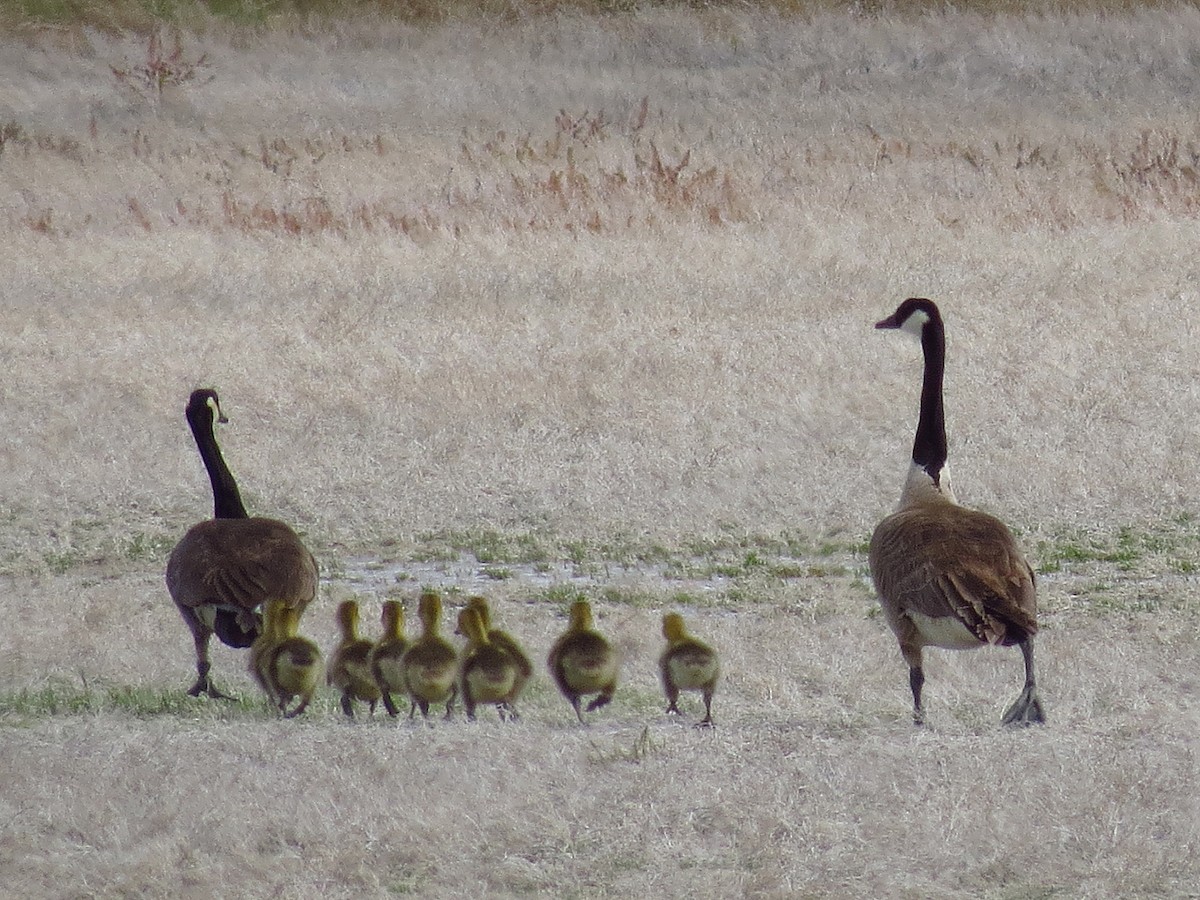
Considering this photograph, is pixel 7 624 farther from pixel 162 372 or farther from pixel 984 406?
pixel 984 406

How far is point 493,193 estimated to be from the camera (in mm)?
18281

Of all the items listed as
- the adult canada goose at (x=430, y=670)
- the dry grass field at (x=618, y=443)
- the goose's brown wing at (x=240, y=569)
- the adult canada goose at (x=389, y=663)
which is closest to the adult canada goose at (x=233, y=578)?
the goose's brown wing at (x=240, y=569)

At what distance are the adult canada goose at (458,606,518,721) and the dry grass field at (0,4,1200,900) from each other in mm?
151

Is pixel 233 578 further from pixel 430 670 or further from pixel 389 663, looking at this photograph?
pixel 430 670

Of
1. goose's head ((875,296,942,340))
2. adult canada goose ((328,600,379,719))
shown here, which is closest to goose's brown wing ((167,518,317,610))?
adult canada goose ((328,600,379,719))

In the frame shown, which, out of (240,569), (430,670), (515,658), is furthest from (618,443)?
(430,670)

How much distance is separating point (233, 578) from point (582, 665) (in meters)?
1.41

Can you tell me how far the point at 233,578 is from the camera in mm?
7094

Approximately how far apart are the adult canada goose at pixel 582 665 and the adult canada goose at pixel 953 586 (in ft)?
3.52

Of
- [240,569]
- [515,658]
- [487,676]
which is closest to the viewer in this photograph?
[487,676]

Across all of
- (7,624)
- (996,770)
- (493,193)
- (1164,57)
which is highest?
(1164,57)

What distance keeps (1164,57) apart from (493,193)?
12.3 metres

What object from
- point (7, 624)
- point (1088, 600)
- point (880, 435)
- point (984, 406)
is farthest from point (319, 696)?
point (984, 406)

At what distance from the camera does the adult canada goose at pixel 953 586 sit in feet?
21.2
